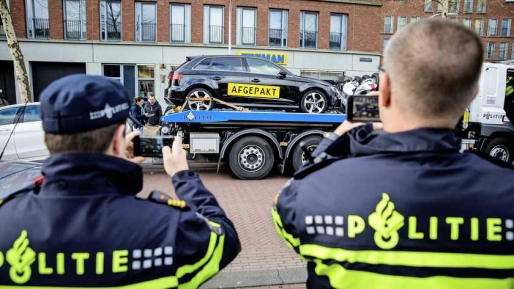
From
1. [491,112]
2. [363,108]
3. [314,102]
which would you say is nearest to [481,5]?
[491,112]

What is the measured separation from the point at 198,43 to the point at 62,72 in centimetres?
818

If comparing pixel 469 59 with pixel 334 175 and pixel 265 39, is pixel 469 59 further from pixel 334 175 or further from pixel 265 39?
pixel 265 39

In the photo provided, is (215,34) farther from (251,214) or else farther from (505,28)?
(505,28)

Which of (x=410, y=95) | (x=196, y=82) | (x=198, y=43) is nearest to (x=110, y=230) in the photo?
(x=410, y=95)

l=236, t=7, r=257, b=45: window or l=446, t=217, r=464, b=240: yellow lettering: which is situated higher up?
l=236, t=7, r=257, b=45: window

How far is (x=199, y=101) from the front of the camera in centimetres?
993

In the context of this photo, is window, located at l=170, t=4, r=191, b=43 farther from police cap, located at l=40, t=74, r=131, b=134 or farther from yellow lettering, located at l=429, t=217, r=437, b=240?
yellow lettering, located at l=429, t=217, r=437, b=240

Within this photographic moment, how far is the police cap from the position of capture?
54.7 inches

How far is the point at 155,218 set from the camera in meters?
1.42

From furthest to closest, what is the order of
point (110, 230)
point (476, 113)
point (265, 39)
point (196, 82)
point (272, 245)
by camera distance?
point (265, 39) → point (476, 113) → point (196, 82) → point (272, 245) → point (110, 230)

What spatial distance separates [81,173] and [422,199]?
1.13m

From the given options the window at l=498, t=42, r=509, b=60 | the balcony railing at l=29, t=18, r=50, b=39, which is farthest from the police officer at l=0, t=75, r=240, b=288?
the window at l=498, t=42, r=509, b=60

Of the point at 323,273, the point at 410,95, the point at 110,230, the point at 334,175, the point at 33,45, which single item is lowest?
the point at 323,273

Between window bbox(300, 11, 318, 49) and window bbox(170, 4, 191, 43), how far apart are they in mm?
7100
